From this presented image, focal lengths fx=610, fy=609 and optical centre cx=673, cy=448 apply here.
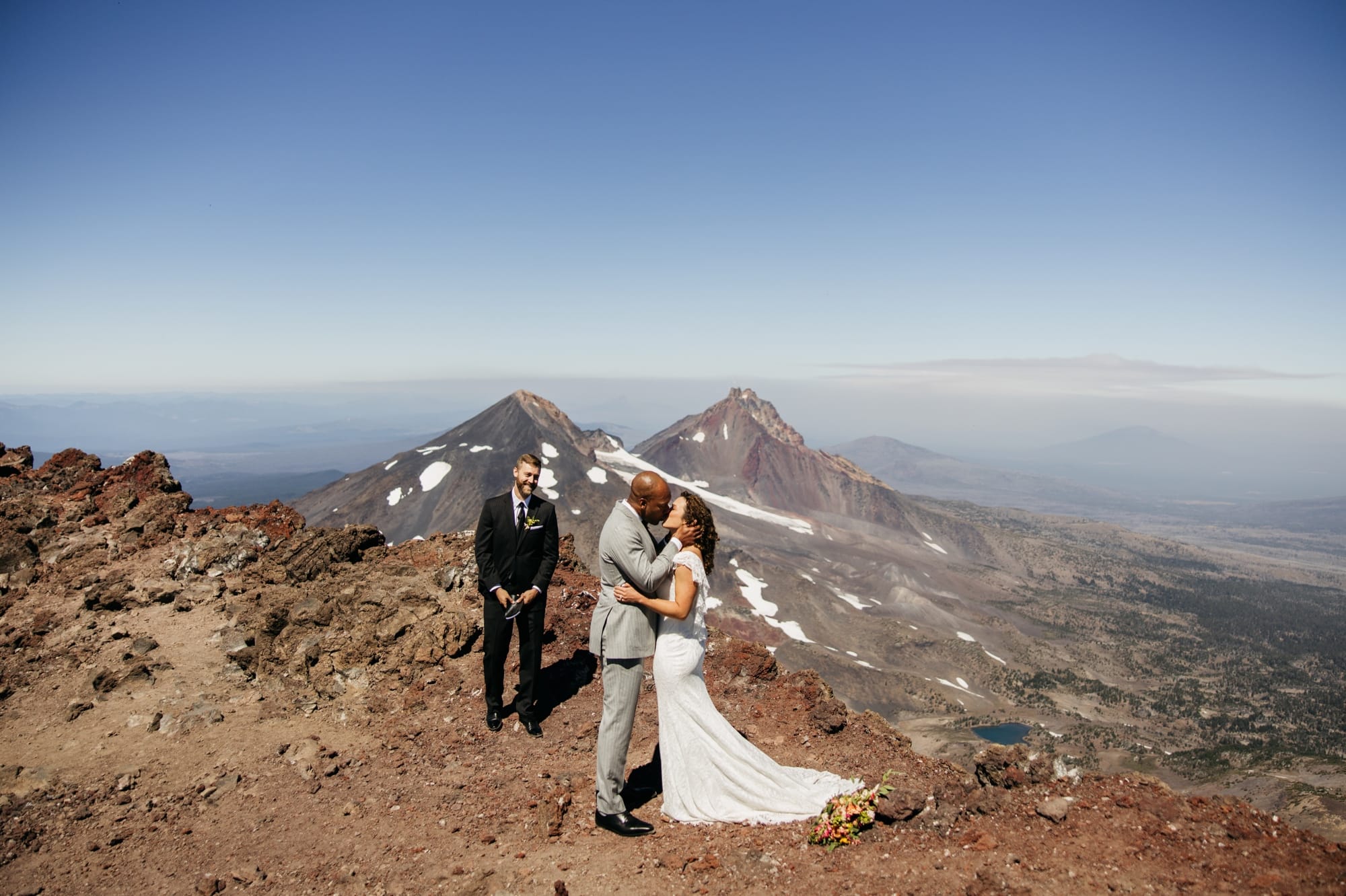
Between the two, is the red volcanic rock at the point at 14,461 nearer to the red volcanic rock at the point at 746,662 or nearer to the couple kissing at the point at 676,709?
the red volcanic rock at the point at 746,662

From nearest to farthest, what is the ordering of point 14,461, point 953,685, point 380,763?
point 380,763
point 14,461
point 953,685

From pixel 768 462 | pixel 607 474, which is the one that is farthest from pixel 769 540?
pixel 768 462

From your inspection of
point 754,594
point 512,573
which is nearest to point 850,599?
point 754,594

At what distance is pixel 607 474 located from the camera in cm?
9244

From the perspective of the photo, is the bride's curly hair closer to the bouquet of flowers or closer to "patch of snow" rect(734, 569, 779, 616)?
the bouquet of flowers

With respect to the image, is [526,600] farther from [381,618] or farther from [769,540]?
[769,540]

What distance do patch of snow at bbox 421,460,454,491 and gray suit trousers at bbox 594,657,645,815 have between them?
88.9 meters

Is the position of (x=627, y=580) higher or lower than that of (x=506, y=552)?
higher

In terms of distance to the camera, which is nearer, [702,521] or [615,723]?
[702,521]

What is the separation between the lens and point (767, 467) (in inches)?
6334

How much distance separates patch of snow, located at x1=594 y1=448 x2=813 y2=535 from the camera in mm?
115000

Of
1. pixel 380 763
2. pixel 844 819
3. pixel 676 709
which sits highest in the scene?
pixel 676 709

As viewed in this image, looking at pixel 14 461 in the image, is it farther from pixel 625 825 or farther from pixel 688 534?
pixel 688 534

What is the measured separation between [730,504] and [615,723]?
122 m
